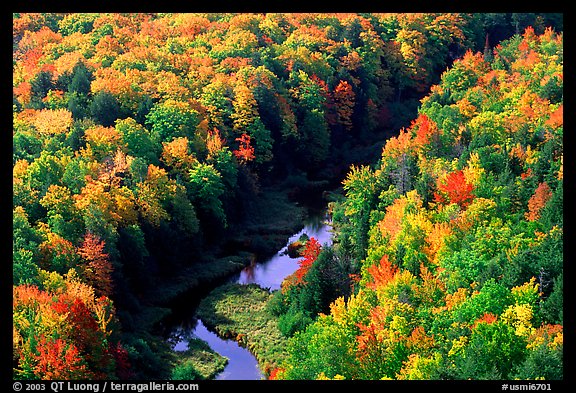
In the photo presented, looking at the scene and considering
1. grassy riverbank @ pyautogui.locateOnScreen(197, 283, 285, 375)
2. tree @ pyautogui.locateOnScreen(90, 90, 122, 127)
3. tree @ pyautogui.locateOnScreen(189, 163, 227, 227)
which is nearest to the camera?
grassy riverbank @ pyautogui.locateOnScreen(197, 283, 285, 375)

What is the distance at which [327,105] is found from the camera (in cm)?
11700

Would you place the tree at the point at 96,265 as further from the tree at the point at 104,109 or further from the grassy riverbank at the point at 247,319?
the tree at the point at 104,109

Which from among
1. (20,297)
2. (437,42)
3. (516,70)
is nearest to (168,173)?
(20,297)

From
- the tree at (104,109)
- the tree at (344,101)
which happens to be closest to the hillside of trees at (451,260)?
the tree at (344,101)

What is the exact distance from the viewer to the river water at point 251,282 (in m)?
60.2

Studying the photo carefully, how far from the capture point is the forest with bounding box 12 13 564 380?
→ 50.3 m

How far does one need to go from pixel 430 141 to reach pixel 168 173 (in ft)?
97.1

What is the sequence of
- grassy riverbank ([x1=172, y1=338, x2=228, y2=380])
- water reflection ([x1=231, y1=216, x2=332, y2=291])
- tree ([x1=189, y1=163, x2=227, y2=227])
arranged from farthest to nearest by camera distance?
tree ([x1=189, y1=163, x2=227, y2=227]) → water reflection ([x1=231, y1=216, x2=332, y2=291]) → grassy riverbank ([x1=172, y1=338, x2=228, y2=380])

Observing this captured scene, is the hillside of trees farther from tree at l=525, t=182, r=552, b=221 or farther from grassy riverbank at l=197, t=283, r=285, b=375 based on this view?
grassy riverbank at l=197, t=283, r=285, b=375

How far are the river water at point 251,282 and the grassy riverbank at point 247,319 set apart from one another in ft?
2.37

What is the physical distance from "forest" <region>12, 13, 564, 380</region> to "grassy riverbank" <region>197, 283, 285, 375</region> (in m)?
0.35

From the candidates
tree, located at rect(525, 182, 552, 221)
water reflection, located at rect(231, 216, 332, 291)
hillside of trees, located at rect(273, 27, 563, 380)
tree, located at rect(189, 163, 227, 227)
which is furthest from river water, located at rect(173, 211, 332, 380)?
tree, located at rect(525, 182, 552, 221)
